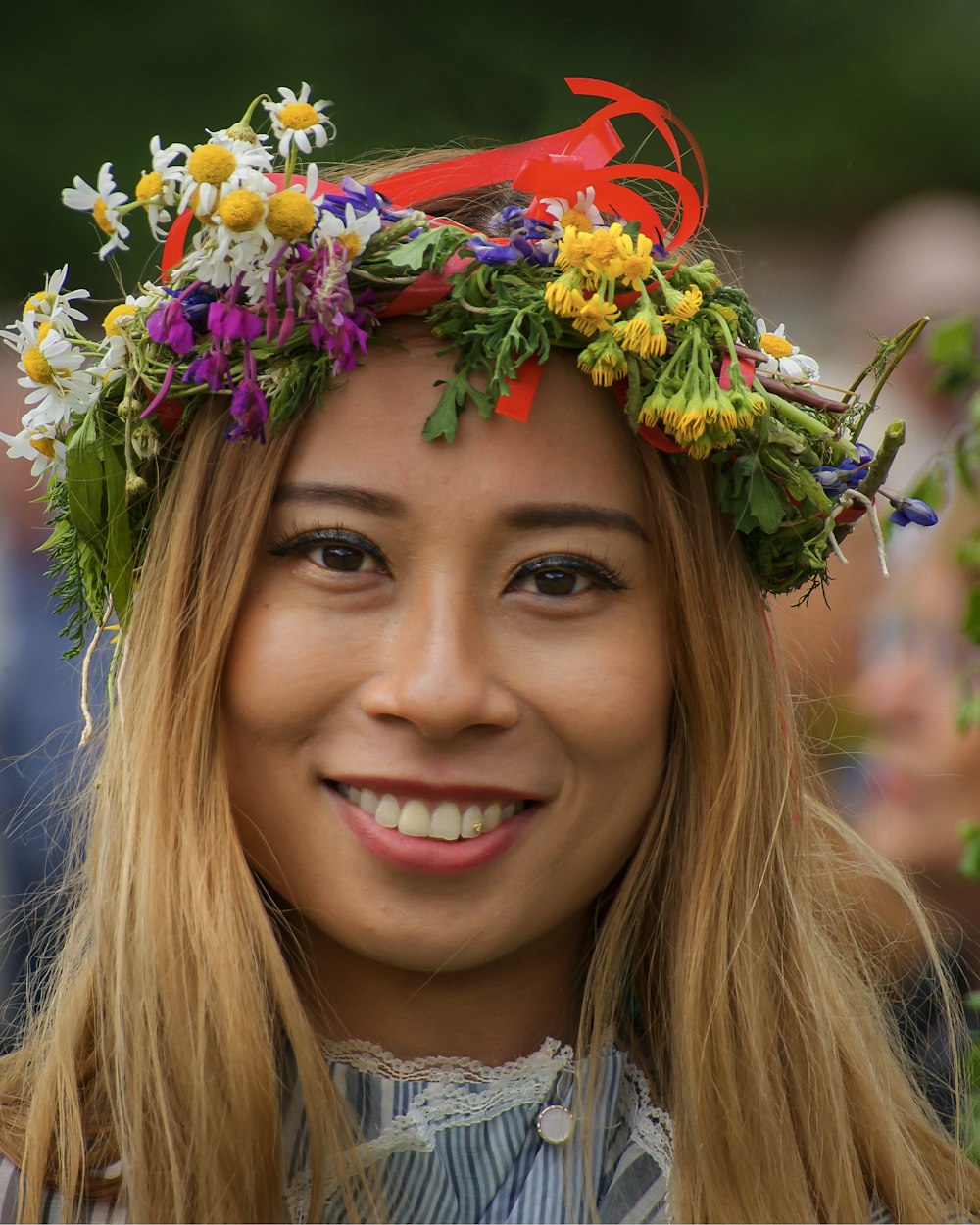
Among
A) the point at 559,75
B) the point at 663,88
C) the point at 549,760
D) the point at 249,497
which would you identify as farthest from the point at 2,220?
the point at 549,760

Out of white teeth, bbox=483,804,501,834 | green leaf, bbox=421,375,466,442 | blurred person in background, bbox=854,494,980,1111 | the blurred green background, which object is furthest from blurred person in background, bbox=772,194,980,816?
green leaf, bbox=421,375,466,442

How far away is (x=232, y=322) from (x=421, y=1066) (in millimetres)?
1079

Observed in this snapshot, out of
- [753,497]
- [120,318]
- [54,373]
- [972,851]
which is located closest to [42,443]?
[54,373]

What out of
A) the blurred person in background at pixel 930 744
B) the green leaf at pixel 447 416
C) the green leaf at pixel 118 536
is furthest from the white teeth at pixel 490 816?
the blurred person in background at pixel 930 744

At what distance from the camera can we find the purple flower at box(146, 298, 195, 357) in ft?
6.55

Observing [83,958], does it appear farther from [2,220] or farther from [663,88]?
[663,88]

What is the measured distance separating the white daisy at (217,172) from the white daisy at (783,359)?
0.77 meters

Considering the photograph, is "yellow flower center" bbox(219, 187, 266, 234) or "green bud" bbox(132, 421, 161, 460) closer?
"yellow flower center" bbox(219, 187, 266, 234)

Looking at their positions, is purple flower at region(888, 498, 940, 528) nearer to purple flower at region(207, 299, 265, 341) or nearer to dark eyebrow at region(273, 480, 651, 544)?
dark eyebrow at region(273, 480, 651, 544)

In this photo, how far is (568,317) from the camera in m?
2.02

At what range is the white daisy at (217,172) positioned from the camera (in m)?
1.91

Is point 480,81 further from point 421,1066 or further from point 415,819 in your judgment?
point 421,1066

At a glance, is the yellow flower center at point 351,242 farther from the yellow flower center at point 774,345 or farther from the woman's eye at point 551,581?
the yellow flower center at point 774,345

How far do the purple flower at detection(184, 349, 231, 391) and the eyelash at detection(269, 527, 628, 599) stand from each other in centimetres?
23
